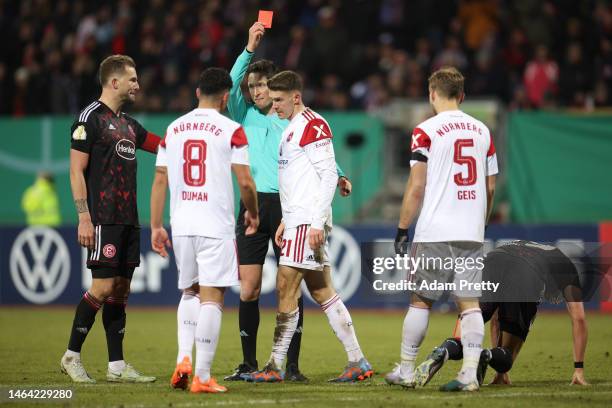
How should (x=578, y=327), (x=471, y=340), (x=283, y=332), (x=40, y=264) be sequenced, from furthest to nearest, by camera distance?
(x=40, y=264) → (x=283, y=332) → (x=578, y=327) → (x=471, y=340)

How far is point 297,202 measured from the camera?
27.4ft

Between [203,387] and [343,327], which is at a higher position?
[343,327]

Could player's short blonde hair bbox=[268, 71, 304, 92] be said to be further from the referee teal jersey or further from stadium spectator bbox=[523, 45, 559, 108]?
stadium spectator bbox=[523, 45, 559, 108]

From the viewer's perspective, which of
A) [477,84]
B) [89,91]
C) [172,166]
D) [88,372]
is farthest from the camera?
[89,91]

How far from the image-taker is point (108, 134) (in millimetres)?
8750

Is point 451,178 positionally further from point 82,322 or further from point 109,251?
point 82,322

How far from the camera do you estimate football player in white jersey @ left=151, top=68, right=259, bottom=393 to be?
765 cm

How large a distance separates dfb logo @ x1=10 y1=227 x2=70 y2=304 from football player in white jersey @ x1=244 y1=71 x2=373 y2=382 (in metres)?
10.0

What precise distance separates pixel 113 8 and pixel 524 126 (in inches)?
424

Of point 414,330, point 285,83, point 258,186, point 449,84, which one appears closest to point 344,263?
point 258,186

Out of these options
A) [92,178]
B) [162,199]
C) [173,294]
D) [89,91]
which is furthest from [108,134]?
[89,91]

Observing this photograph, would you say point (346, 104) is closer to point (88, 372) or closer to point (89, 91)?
point (89, 91)

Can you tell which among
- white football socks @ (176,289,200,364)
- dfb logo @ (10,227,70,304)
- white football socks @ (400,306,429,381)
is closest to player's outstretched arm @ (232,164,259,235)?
white football socks @ (176,289,200,364)

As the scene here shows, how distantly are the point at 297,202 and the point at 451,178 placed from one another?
1323mm
